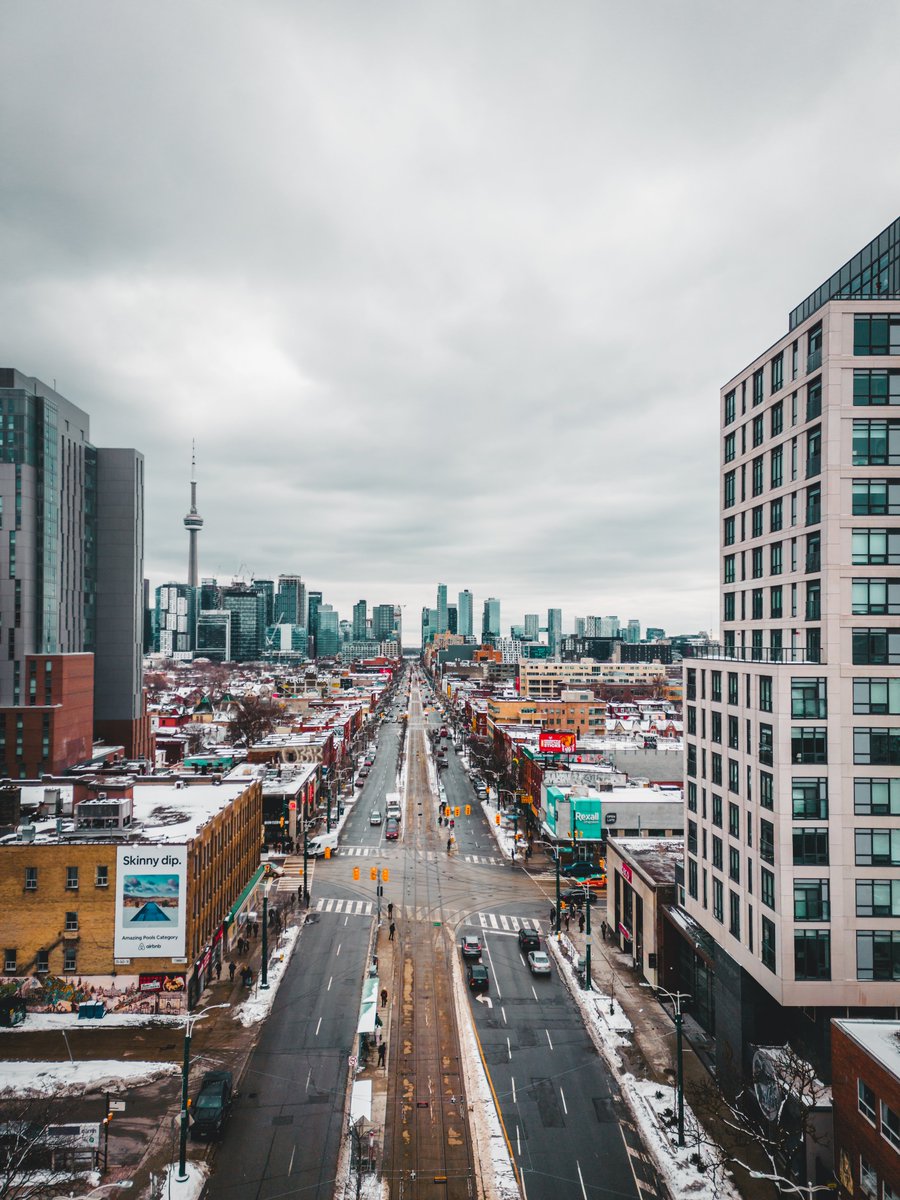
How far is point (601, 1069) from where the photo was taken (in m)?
41.6

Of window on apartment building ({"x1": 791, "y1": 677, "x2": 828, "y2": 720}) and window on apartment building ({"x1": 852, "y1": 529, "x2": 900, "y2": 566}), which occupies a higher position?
window on apartment building ({"x1": 852, "y1": 529, "x2": 900, "y2": 566})

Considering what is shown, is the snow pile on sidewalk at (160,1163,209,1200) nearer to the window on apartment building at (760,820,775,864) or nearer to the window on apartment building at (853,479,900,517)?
the window on apartment building at (760,820,775,864)

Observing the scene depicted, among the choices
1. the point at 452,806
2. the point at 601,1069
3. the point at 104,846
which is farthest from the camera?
the point at 452,806

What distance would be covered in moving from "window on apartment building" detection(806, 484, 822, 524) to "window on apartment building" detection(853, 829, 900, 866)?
52.7 feet

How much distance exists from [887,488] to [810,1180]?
32088 mm

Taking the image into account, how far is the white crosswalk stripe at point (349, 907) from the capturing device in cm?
6844

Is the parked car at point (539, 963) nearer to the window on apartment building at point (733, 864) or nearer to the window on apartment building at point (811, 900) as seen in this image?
the window on apartment building at point (733, 864)

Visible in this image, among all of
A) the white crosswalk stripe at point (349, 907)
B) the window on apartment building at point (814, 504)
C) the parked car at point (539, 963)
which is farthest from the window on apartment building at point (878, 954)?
the white crosswalk stripe at point (349, 907)

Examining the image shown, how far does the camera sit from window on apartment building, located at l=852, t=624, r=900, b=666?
125 ft

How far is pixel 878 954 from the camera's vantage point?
36750 mm

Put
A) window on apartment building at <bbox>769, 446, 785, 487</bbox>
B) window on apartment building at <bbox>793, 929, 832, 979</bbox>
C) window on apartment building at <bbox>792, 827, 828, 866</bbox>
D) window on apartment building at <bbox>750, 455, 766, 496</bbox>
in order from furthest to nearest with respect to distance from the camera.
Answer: window on apartment building at <bbox>750, 455, 766, 496</bbox>, window on apartment building at <bbox>769, 446, 785, 487</bbox>, window on apartment building at <bbox>792, 827, 828, 866</bbox>, window on apartment building at <bbox>793, 929, 832, 979</bbox>

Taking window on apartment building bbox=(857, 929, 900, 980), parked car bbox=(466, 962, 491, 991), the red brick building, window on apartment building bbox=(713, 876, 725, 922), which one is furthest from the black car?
window on apartment building bbox=(857, 929, 900, 980)

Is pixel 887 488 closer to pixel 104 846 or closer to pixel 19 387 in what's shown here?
pixel 104 846

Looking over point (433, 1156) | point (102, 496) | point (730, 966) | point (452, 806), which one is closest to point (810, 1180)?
point (730, 966)
